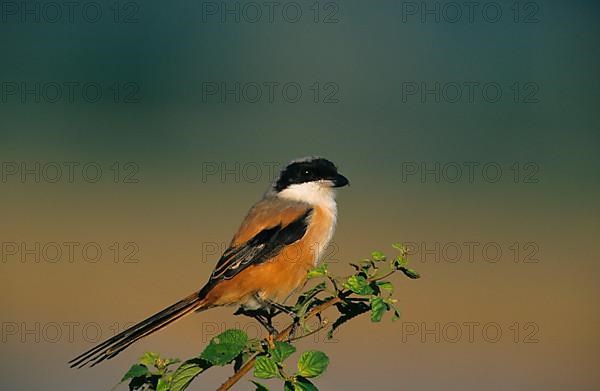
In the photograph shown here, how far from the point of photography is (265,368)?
3.53ft

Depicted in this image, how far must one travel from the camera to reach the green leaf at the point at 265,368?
1.06 m

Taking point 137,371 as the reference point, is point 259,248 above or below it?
below

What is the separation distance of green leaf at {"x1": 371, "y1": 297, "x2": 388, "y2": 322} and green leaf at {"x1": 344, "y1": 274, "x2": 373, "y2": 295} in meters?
0.02

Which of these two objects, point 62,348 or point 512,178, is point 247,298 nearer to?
point 62,348

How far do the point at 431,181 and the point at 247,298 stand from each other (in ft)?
8.13

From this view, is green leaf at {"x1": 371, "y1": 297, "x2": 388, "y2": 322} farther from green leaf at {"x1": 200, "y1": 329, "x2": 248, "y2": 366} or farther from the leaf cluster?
green leaf at {"x1": 200, "y1": 329, "x2": 248, "y2": 366}

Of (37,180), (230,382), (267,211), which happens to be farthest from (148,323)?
(37,180)

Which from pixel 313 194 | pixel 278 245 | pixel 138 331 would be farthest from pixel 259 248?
pixel 138 331

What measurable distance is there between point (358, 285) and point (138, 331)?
2.36ft

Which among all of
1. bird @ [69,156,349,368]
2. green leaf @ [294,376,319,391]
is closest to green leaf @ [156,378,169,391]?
green leaf @ [294,376,319,391]

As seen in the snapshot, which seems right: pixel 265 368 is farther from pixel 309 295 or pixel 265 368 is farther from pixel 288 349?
pixel 309 295

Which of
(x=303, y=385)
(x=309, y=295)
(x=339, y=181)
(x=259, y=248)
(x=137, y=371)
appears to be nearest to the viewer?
(x=303, y=385)

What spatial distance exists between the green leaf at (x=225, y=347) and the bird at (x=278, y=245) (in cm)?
82

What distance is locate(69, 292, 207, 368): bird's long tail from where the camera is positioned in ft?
4.93
